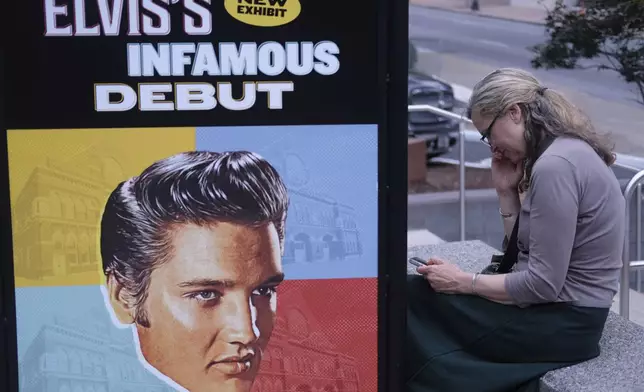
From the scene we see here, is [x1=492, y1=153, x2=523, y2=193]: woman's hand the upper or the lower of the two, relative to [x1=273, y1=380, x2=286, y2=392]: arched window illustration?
upper

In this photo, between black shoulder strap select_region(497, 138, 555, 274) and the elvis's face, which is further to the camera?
black shoulder strap select_region(497, 138, 555, 274)

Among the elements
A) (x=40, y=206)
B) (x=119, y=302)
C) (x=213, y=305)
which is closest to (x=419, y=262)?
(x=213, y=305)

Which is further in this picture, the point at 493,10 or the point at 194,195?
the point at 493,10

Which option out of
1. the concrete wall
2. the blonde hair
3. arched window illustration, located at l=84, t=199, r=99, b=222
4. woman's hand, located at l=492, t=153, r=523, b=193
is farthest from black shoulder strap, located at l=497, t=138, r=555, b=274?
the concrete wall

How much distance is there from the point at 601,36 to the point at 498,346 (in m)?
6.62

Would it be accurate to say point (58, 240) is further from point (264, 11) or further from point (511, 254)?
point (511, 254)

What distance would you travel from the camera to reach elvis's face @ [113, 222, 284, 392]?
2.58 meters

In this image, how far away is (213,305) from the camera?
2.61 metres

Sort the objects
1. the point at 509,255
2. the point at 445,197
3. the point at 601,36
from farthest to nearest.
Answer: the point at 445,197 < the point at 601,36 < the point at 509,255

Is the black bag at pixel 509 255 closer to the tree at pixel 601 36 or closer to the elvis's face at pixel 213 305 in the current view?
the elvis's face at pixel 213 305

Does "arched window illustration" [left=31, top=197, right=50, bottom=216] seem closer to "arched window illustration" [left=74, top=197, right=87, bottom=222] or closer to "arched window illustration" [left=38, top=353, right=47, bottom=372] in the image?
"arched window illustration" [left=74, top=197, right=87, bottom=222]

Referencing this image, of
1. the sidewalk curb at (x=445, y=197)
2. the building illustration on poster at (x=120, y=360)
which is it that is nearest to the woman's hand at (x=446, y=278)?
the building illustration on poster at (x=120, y=360)

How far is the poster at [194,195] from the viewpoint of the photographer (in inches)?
96.0

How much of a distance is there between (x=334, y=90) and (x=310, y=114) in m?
0.09
